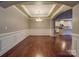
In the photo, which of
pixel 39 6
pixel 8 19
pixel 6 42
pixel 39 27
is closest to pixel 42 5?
Result: pixel 39 6

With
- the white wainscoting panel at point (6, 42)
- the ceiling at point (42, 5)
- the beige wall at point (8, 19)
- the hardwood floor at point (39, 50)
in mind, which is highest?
the ceiling at point (42, 5)

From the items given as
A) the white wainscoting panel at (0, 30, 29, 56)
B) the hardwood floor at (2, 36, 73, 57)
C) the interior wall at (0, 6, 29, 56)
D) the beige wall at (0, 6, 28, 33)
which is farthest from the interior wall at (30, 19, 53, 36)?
the white wainscoting panel at (0, 30, 29, 56)

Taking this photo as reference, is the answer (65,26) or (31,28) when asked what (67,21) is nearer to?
(65,26)

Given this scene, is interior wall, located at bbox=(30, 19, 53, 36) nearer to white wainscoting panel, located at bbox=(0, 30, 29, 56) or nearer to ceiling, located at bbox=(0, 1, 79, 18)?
ceiling, located at bbox=(0, 1, 79, 18)

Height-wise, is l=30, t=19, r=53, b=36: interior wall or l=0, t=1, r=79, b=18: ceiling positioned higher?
l=0, t=1, r=79, b=18: ceiling

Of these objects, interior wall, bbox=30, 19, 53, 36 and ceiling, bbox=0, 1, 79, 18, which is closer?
ceiling, bbox=0, 1, 79, 18

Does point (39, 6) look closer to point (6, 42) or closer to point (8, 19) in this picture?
point (8, 19)

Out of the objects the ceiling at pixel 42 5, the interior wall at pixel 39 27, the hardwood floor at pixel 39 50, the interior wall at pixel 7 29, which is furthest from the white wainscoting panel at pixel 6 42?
the interior wall at pixel 39 27

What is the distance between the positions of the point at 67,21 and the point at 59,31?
2037 millimetres

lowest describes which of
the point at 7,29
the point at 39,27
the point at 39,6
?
the point at 39,27

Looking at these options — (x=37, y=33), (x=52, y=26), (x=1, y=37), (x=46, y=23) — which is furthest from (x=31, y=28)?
(x=1, y=37)

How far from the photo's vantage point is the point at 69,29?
47.9 ft

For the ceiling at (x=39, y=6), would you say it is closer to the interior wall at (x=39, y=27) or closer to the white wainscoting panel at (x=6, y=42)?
the white wainscoting panel at (x=6, y=42)

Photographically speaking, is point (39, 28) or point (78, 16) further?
point (39, 28)
